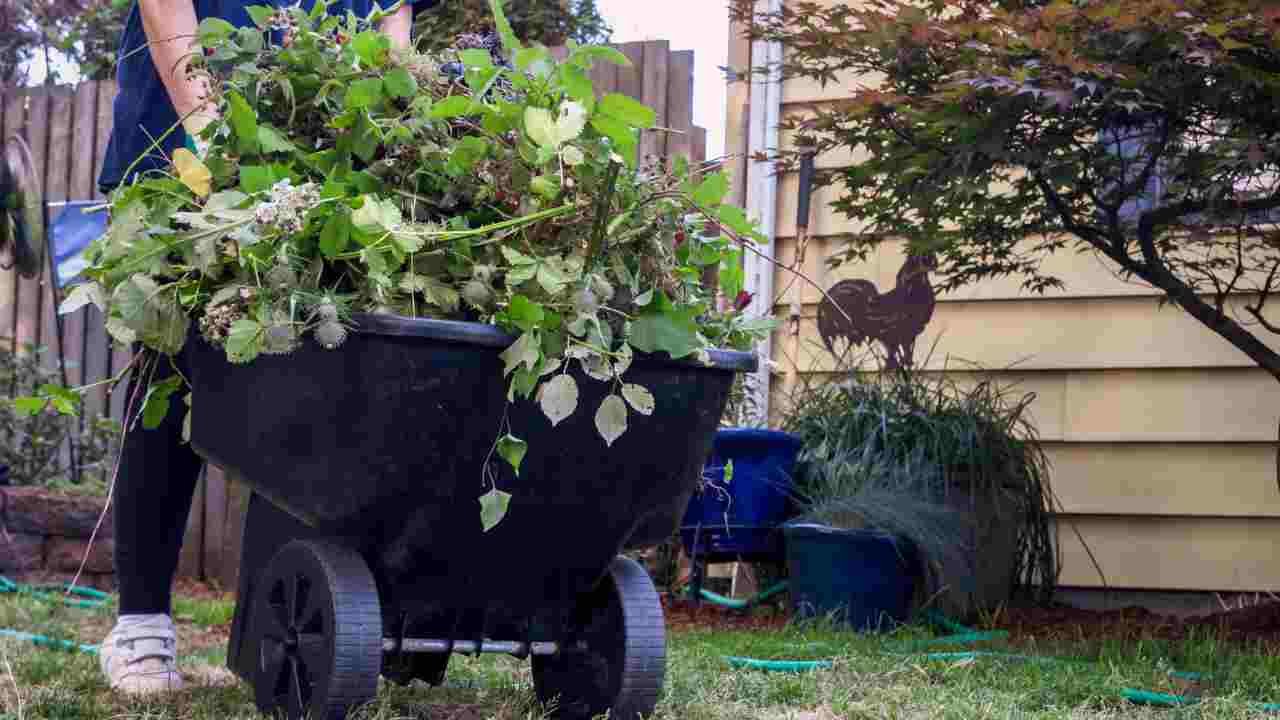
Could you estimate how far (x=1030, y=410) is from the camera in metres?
4.48

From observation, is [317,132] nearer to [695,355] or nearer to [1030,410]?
[695,355]

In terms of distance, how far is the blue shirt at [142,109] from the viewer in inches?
93.4

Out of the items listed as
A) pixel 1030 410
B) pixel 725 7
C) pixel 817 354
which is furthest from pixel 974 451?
pixel 725 7

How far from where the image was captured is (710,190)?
72.3 inches

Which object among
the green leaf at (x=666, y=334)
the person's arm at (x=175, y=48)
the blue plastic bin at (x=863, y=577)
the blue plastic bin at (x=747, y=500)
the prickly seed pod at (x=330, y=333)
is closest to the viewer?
the prickly seed pod at (x=330, y=333)

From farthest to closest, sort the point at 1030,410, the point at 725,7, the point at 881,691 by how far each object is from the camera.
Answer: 1. the point at 1030,410
2. the point at 725,7
3. the point at 881,691

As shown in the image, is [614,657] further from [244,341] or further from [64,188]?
[64,188]

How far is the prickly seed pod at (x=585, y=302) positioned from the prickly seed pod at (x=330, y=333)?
0.88ft

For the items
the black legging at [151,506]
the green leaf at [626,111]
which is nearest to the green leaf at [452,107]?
the green leaf at [626,111]

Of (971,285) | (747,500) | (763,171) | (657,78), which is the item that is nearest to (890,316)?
(971,285)

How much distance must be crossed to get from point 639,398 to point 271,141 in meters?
0.56

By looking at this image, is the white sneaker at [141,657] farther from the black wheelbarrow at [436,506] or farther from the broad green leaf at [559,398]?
→ the broad green leaf at [559,398]

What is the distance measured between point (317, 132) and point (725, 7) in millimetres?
2192

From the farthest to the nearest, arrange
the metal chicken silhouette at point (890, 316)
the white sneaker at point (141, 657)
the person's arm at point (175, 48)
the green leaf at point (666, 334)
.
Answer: the metal chicken silhouette at point (890, 316) → the white sneaker at point (141, 657) → the person's arm at point (175, 48) → the green leaf at point (666, 334)
